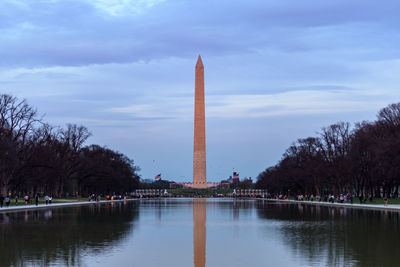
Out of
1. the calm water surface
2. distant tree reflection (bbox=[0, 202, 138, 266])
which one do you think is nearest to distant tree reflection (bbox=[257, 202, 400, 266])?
the calm water surface

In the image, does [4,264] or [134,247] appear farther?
[134,247]

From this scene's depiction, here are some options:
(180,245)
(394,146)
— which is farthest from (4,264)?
(394,146)

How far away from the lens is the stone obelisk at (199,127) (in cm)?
9762

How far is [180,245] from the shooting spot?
19797 mm

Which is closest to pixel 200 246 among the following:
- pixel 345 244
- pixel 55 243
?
pixel 345 244

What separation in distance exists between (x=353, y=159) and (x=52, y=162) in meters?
35.7

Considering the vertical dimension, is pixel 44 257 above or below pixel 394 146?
below

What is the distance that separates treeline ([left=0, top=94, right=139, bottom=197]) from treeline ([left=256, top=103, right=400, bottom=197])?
98.7 feet

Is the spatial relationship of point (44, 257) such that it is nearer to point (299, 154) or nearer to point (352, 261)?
point (352, 261)

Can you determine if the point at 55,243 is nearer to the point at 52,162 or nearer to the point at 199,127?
the point at 52,162

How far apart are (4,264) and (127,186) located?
9258cm

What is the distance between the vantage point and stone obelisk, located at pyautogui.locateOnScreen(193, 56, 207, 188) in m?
97.6

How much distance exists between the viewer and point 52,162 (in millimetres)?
67938

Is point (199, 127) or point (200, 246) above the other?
point (199, 127)
